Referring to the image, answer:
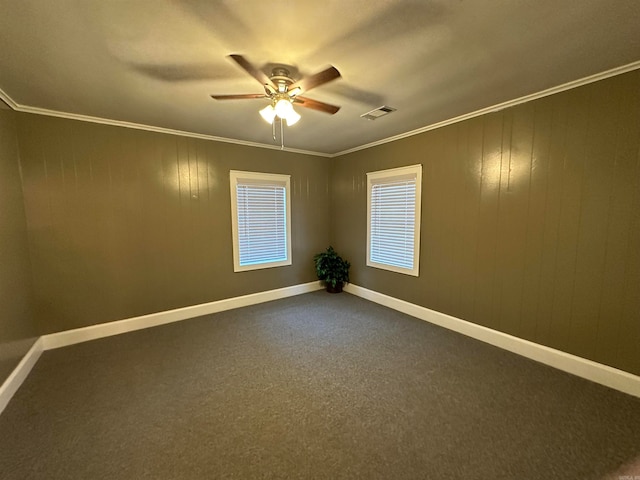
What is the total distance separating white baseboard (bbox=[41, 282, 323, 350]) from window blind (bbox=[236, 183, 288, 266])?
57cm

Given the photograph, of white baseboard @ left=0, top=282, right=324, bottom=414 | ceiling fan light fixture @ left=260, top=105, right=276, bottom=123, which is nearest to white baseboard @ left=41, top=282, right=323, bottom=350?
white baseboard @ left=0, top=282, right=324, bottom=414

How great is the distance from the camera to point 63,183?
3.00 metres

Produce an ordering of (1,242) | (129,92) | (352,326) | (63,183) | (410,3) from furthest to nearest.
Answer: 1. (352,326)
2. (63,183)
3. (129,92)
4. (1,242)
5. (410,3)

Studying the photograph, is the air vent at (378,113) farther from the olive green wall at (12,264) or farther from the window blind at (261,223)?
the olive green wall at (12,264)

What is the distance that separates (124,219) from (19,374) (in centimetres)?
174

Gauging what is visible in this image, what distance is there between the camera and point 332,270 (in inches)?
189

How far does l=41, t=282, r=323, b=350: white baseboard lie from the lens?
3.07m

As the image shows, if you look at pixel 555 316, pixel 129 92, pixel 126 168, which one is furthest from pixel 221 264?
pixel 555 316

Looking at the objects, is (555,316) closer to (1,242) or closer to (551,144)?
(551,144)

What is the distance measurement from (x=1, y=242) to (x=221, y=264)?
7.18 feet

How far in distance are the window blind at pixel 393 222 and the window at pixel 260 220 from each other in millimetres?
1450

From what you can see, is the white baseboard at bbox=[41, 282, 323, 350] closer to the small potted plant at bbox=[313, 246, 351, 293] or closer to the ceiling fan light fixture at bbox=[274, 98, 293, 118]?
the small potted plant at bbox=[313, 246, 351, 293]

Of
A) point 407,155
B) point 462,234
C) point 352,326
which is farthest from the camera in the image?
point 407,155

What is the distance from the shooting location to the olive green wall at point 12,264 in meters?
2.25
